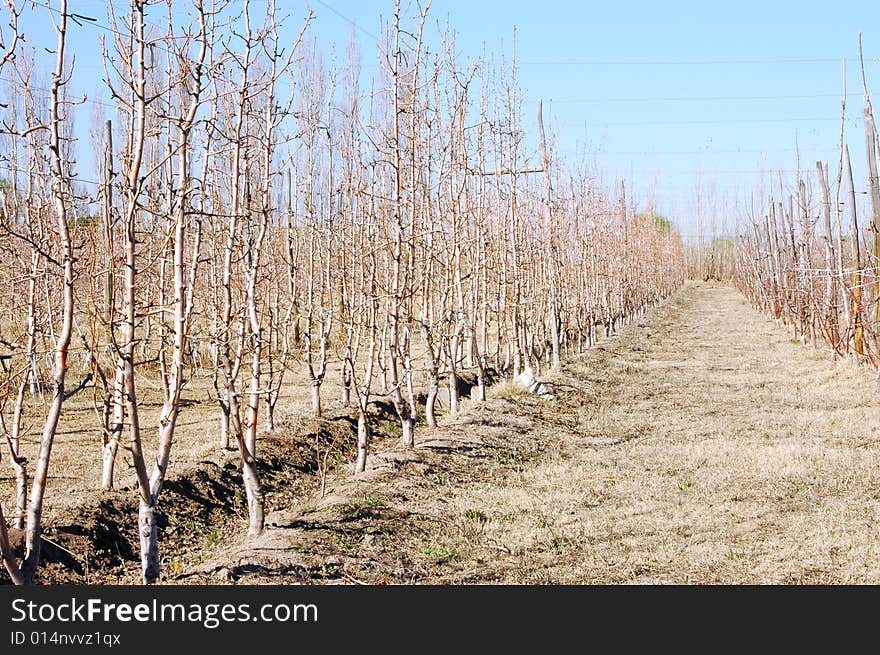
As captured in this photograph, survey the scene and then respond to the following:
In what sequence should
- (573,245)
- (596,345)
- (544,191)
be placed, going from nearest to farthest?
(544,191) → (573,245) → (596,345)

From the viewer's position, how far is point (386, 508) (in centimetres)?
569

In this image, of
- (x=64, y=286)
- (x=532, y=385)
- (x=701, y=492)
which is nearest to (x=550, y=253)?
(x=532, y=385)

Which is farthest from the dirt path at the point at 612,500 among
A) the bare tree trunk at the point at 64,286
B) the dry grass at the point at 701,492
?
the bare tree trunk at the point at 64,286

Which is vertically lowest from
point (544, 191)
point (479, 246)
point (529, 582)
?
point (529, 582)

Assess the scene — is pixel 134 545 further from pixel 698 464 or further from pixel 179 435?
pixel 698 464

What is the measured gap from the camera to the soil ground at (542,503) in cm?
466

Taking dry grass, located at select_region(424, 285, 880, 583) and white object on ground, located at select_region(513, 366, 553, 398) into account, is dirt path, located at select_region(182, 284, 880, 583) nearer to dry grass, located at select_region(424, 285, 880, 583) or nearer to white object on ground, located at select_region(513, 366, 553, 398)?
dry grass, located at select_region(424, 285, 880, 583)

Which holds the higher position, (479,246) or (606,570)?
(479,246)

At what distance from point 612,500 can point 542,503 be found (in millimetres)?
467

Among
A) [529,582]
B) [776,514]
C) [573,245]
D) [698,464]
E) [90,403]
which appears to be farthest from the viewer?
[573,245]

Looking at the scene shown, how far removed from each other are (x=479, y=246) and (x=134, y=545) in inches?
239

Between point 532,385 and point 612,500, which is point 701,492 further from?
point 532,385

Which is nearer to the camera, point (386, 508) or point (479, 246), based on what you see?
point (386, 508)

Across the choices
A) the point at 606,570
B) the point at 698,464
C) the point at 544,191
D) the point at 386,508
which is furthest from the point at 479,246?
the point at 606,570
